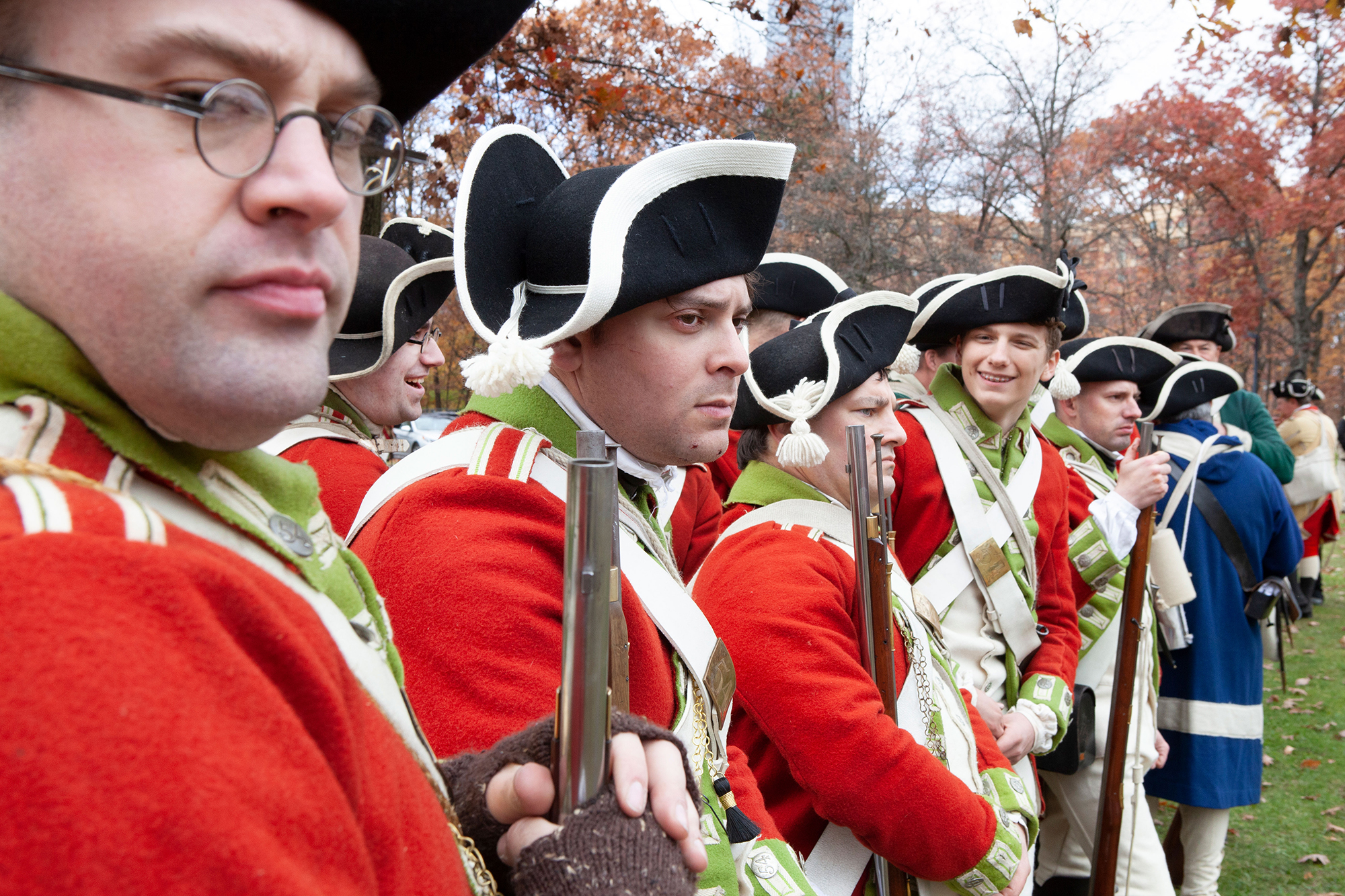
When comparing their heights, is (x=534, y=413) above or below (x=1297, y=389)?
below

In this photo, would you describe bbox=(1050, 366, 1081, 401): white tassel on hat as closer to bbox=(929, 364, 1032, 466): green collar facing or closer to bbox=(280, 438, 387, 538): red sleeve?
bbox=(929, 364, 1032, 466): green collar facing

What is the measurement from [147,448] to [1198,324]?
734 cm

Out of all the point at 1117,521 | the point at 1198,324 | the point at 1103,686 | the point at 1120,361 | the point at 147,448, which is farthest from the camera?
the point at 1198,324

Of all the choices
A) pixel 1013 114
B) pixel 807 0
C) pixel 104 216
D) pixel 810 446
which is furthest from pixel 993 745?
pixel 1013 114

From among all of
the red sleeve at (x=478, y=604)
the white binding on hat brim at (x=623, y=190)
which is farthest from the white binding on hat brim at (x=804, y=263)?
the red sleeve at (x=478, y=604)

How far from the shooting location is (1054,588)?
13.8 ft

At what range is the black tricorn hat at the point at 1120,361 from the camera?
5574 mm

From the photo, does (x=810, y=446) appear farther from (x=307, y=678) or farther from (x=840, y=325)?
(x=307, y=678)

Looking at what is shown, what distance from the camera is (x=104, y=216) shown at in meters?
0.83

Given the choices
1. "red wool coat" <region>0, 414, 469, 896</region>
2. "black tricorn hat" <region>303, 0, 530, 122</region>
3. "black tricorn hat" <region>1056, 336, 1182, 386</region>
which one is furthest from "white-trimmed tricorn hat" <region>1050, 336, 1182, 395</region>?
"red wool coat" <region>0, 414, 469, 896</region>

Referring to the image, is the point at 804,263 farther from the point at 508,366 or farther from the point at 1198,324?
the point at 508,366

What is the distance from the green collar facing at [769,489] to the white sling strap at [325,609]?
1.96 meters

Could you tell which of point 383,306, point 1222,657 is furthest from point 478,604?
point 1222,657

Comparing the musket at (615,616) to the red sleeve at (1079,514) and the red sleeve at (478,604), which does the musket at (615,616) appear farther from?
the red sleeve at (1079,514)
